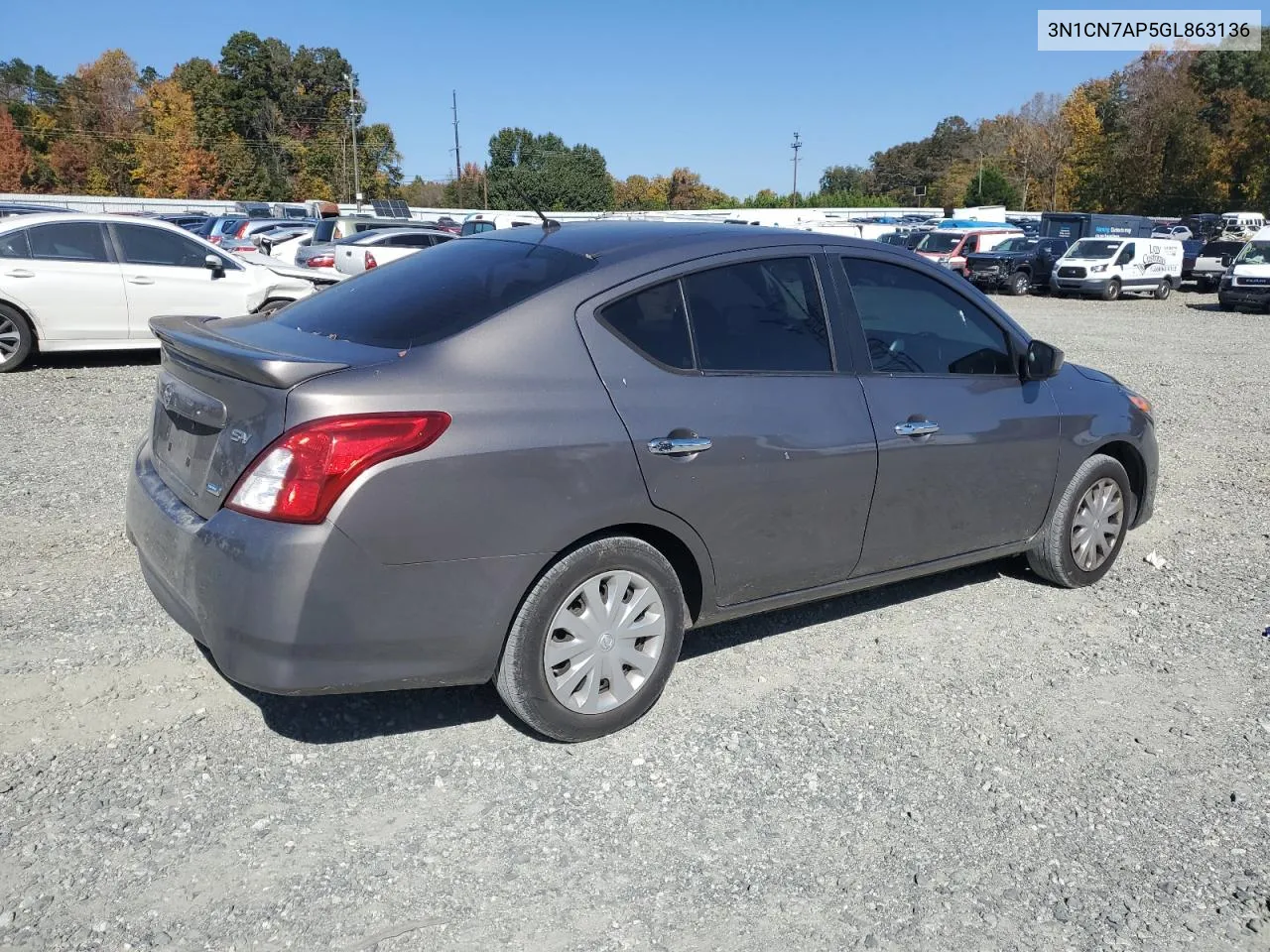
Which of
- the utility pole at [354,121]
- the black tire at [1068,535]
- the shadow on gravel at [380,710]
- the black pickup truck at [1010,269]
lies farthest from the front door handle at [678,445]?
the utility pole at [354,121]

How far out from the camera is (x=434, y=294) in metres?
3.78

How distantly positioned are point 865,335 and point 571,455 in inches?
59.7

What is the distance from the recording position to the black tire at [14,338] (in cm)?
1051

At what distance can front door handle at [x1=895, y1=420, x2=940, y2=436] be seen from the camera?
165 inches

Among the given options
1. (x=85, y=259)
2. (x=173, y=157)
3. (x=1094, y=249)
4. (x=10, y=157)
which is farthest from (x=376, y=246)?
(x=10, y=157)

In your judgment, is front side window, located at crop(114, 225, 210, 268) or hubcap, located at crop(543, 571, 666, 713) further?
front side window, located at crop(114, 225, 210, 268)

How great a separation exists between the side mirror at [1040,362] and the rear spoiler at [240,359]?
3000 mm

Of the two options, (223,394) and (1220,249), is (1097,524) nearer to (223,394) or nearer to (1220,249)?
(223,394)

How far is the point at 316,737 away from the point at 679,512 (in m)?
1.44

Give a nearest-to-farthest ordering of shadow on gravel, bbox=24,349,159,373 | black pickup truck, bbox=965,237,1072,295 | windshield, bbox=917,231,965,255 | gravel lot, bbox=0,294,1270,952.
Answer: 1. gravel lot, bbox=0,294,1270,952
2. shadow on gravel, bbox=24,349,159,373
3. black pickup truck, bbox=965,237,1072,295
4. windshield, bbox=917,231,965,255

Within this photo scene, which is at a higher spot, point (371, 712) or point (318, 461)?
point (318, 461)

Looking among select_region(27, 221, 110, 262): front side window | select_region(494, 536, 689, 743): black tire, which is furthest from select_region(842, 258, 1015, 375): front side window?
select_region(27, 221, 110, 262): front side window

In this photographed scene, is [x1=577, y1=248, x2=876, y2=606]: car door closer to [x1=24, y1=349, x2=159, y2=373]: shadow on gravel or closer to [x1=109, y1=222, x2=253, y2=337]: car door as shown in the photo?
[x1=109, y1=222, x2=253, y2=337]: car door

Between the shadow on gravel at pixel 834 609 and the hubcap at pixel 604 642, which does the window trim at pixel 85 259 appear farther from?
the hubcap at pixel 604 642
